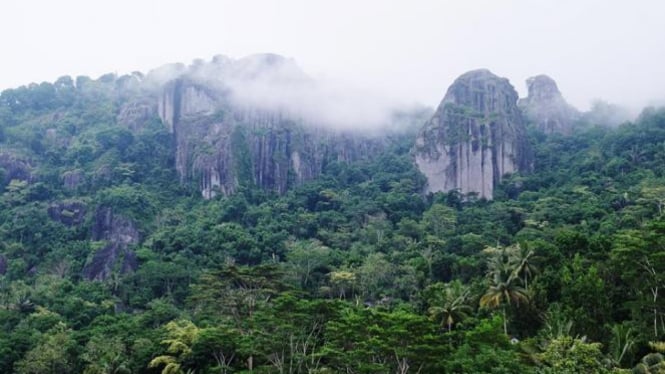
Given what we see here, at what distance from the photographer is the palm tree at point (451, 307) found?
3750 centimetres

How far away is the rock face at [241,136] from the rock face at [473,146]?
1754 cm

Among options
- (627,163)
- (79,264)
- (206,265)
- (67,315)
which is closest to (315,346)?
(67,315)

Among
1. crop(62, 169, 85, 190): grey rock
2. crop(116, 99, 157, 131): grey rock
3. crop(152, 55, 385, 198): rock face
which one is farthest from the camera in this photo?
crop(116, 99, 157, 131): grey rock

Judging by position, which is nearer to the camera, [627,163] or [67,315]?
[67,315]

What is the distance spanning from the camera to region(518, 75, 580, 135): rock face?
116m

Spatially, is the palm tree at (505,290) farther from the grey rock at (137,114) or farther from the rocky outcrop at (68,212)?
the grey rock at (137,114)

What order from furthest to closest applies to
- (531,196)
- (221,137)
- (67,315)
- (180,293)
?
(221,137) < (531,196) < (180,293) < (67,315)

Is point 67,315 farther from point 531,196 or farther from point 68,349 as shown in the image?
point 531,196

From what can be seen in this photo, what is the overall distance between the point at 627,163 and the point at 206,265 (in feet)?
165

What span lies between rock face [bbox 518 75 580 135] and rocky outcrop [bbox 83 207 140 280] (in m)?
74.5

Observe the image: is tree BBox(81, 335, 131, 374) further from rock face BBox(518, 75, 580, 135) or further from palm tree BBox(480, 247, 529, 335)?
rock face BBox(518, 75, 580, 135)

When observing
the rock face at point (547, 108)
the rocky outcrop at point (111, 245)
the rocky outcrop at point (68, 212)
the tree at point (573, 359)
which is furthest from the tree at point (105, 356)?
the rock face at point (547, 108)

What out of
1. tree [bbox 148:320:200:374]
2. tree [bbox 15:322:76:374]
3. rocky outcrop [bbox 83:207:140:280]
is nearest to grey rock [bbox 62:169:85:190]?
rocky outcrop [bbox 83:207:140:280]

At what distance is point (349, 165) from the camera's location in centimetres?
10381
